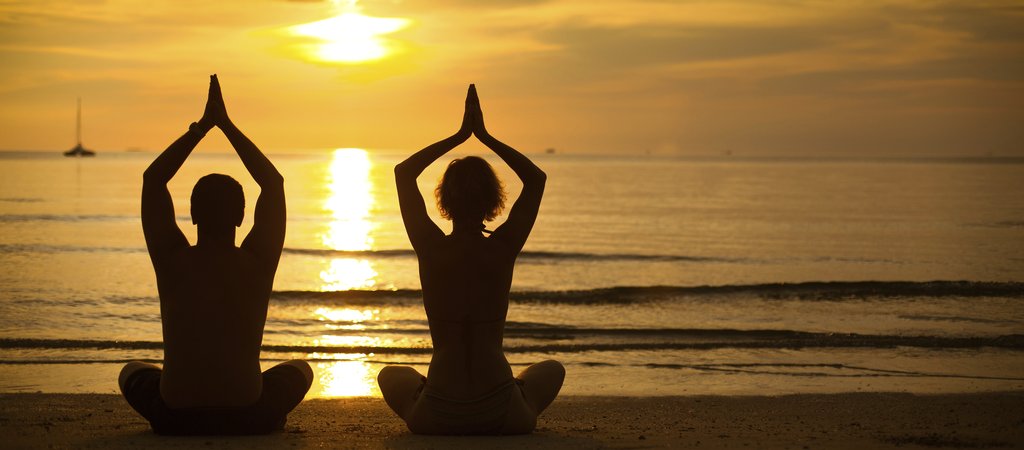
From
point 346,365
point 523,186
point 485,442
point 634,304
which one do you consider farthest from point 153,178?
point 634,304

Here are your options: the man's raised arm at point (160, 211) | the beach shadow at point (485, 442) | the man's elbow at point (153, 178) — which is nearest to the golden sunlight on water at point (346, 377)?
the beach shadow at point (485, 442)

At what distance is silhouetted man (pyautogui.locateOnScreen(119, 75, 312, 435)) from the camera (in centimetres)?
544

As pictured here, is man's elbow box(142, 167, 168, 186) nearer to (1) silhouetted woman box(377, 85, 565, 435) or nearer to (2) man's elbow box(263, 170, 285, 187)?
(2) man's elbow box(263, 170, 285, 187)

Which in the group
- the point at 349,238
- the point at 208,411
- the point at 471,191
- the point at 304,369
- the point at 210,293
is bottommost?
the point at 349,238

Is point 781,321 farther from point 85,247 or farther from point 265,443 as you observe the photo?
point 85,247

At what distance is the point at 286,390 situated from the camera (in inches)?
239

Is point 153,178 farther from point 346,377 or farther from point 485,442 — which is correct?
point 346,377

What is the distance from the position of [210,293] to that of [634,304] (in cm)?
1284

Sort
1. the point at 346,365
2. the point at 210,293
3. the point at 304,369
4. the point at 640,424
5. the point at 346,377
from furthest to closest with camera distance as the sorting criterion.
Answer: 1. the point at 346,365
2. the point at 346,377
3. the point at 640,424
4. the point at 304,369
5. the point at 210,293

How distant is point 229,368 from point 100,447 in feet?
2.82

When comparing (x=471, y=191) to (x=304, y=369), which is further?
(x=304, y=369)

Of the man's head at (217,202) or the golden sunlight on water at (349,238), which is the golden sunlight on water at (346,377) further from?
the golden sunlight on water at (349,238)

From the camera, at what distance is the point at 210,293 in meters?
5.52

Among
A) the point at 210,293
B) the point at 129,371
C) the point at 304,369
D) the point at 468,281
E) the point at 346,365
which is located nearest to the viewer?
the point at 210,293
